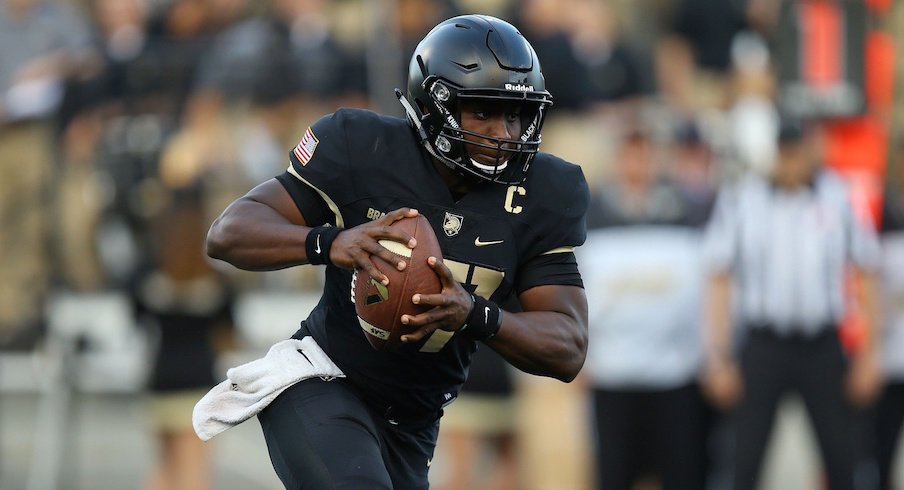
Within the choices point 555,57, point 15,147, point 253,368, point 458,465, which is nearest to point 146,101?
point 15,147

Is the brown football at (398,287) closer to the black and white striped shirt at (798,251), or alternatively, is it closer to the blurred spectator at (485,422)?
the black and white striped shirt at (798,251)

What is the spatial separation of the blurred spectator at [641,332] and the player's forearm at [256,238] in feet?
12.2

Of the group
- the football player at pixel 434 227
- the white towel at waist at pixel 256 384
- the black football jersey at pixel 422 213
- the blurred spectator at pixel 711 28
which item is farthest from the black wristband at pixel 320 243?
the blurred spectator at pixel 711 28

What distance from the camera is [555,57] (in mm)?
9336

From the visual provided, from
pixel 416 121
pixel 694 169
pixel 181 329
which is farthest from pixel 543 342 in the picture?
pixel 694 169

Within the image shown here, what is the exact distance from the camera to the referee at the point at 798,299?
7.93 meters

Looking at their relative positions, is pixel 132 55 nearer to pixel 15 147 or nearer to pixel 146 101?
pixel 146 101

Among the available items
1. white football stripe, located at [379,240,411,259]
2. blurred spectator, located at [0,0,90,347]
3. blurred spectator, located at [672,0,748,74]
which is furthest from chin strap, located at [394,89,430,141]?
blurred spectator, located at [672,0,748,74]

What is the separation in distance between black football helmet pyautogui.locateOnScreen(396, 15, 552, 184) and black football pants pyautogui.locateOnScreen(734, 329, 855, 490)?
11.8 feet

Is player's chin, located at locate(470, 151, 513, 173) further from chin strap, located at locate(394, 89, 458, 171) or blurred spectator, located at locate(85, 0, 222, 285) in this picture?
blurred spectator, located at locate(85, 0, 222, 285)

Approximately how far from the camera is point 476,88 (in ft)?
15.0

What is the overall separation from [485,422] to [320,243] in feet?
14.1

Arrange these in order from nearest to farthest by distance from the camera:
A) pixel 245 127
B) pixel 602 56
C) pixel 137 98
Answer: pixel 602 56 → pixel 245 127 → pixel 137 98

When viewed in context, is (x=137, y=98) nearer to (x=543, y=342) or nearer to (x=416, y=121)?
(x=416, y=121)
